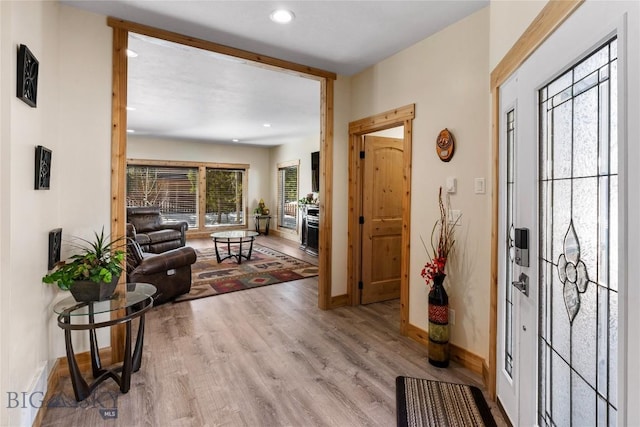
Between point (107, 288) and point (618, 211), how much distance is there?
2.56 meters

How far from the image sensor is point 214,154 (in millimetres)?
9273

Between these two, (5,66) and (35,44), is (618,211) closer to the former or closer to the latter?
(5,66)

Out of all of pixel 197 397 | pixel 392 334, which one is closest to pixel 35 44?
pixel 197 397

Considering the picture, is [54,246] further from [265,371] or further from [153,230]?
[153,230]

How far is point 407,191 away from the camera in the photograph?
306 cm

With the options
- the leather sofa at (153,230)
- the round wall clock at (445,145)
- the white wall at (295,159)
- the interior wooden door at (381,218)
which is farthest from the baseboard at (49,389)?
the white wall at (295,159)

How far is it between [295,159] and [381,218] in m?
5.28

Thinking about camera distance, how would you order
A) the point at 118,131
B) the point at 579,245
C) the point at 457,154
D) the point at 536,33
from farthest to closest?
the point at 457,154 < the point at 118,131 < the point at 536,33 < the point at 579,245

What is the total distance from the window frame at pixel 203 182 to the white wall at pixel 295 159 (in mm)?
753

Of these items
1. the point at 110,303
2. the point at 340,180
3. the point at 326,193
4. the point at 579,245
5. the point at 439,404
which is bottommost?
the point at 439,404

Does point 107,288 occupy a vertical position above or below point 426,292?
above

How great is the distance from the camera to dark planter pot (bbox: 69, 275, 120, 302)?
2.02 m

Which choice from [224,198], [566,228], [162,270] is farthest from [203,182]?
[566,228]

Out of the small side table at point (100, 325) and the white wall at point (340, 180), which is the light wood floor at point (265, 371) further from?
the white wall at point (340, 180)
